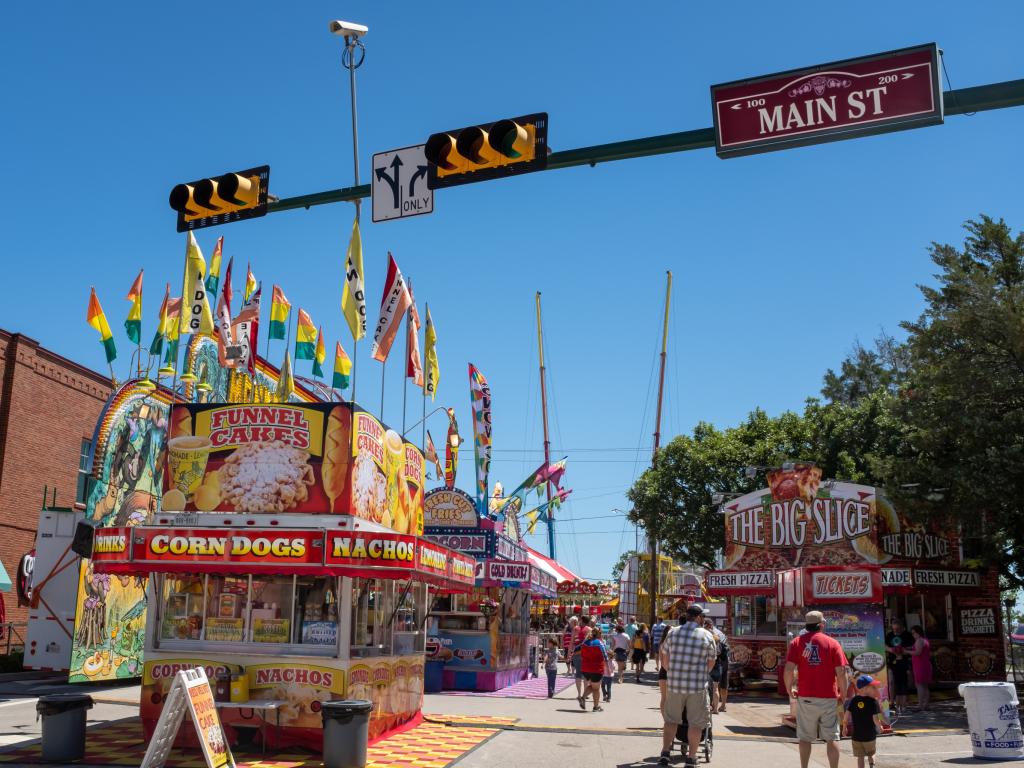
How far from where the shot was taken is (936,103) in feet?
25.6

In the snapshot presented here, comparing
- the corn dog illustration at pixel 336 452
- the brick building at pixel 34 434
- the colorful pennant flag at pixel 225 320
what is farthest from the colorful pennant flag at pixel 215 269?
the corn dog illustration at pixel 336 452

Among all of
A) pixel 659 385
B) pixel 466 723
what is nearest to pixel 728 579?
pixel 466 723

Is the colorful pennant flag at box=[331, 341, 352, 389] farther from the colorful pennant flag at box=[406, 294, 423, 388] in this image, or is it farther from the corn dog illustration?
the corn dog illustration

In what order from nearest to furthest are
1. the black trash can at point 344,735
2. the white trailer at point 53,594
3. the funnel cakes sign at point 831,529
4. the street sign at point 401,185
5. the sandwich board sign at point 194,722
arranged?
the street sign at point 401,185 → the sandwich board sign at point 194,722 → the black trash can at point 344,735 → the white trailer at point 53,594 → the funnel cakes sign at point 831,529

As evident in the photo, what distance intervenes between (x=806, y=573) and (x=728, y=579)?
7.98m

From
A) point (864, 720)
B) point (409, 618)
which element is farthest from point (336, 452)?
point (864, 720)

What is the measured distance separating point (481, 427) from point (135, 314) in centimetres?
1216

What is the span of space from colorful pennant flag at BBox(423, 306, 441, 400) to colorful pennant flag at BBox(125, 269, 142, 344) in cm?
673

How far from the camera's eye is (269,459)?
526 inches

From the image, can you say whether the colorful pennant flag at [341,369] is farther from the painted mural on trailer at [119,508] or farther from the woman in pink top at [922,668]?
the woman in pink top at [922,668]

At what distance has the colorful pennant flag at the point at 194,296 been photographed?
2005 cm

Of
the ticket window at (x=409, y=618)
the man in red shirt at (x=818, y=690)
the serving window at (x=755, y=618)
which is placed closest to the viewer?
the man in red shirt at (x=818, y=690)

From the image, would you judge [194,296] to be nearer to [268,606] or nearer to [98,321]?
[98,321]

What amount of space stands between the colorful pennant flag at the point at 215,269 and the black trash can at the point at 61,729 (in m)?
13.8
